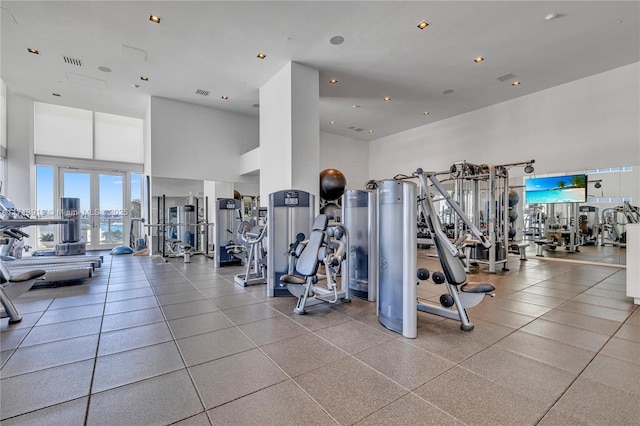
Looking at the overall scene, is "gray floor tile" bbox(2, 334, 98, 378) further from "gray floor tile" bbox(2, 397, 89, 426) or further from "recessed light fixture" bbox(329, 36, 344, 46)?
"recessed light fixture" bbox(329, 36, 344, 46)

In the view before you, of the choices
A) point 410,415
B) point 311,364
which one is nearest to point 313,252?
point 311,364

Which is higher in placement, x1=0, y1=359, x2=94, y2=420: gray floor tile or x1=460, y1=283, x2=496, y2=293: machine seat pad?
x1=460, y1=283, x2=496, y2=293: machine seat pad

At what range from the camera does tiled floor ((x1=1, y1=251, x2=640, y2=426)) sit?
1.72 metres

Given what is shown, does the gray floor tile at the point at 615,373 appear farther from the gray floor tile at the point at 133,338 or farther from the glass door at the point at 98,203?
the glass door at the point at 98,203

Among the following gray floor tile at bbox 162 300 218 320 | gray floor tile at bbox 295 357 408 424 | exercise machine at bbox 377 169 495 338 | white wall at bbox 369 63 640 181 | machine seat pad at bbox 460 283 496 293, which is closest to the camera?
gray floor tile at bbox 295 357 408 424

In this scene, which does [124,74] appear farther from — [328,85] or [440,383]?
[440,383]

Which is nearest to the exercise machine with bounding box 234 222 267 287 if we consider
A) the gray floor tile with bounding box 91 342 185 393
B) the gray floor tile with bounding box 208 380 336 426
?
the gray floor tile with bounding box 91 342 185 393

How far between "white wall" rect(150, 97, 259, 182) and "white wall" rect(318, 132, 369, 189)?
2.90 m

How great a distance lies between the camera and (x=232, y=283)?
16.7 feet

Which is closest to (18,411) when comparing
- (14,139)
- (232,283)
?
(232,283)

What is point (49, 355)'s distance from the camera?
244 cm

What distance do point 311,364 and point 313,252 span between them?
1495 mm

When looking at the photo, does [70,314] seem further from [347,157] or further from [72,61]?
[347,157]

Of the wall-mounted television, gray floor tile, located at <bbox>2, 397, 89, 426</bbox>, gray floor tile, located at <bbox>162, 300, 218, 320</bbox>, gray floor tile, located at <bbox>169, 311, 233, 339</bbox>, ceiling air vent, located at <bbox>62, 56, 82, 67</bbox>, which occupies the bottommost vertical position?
gray floor tile, located at <bbox>162, 300, 218, 320</bbox>
